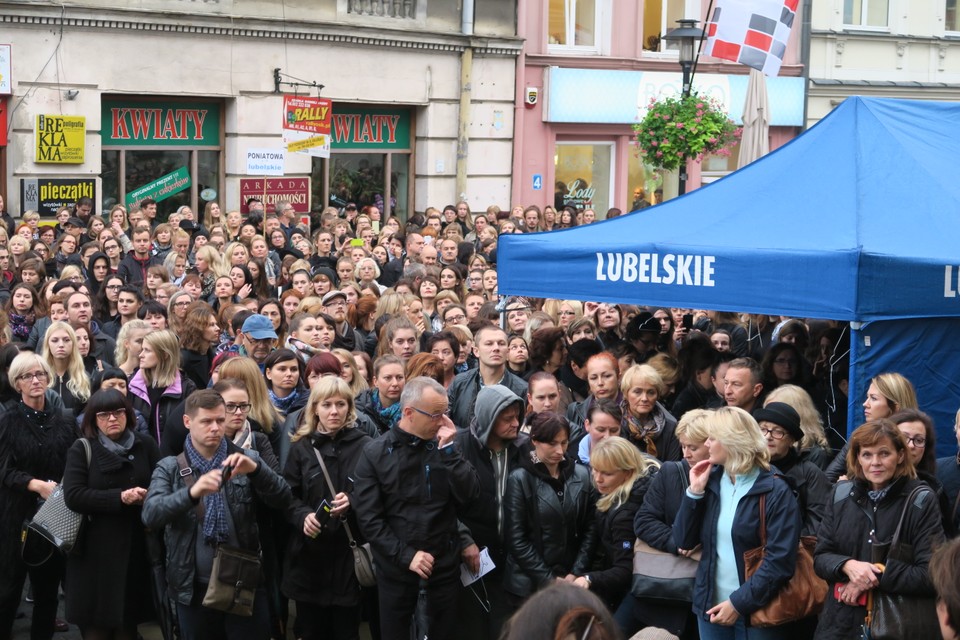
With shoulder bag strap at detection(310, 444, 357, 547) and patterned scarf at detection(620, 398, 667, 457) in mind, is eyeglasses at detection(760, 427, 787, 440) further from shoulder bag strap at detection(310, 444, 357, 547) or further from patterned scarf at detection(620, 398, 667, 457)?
shoulder bag strap at detection(310, 444, 357, 547)

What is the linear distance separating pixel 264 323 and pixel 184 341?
83cm

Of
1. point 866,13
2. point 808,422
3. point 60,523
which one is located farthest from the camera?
point 866,13

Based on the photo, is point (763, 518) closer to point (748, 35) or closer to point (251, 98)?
point (748, 35)

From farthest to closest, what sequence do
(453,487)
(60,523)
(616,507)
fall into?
1. (60,523)
2. (616,507)
3. (453,487)

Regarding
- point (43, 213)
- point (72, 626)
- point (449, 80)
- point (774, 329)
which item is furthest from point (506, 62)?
point (72, 626)

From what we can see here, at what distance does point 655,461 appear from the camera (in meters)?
7.26

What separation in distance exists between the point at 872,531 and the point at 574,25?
809 inches

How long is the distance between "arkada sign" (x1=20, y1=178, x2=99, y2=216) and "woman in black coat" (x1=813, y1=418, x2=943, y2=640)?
14.2 metres

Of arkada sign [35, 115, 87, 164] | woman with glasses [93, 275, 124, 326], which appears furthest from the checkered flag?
arkada sign [35, 115, 87, 164]

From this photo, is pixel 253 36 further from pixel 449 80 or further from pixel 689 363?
pixel 689 363

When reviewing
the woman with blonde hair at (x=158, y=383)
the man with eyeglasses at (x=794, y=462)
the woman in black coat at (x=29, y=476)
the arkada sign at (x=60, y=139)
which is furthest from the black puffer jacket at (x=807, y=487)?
the arkada sign at (x=60, y=139)

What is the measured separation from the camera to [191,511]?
6934mm

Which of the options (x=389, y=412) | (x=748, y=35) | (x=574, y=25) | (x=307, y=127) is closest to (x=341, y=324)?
(x=389, y=412)

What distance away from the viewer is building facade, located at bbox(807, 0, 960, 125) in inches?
1121
